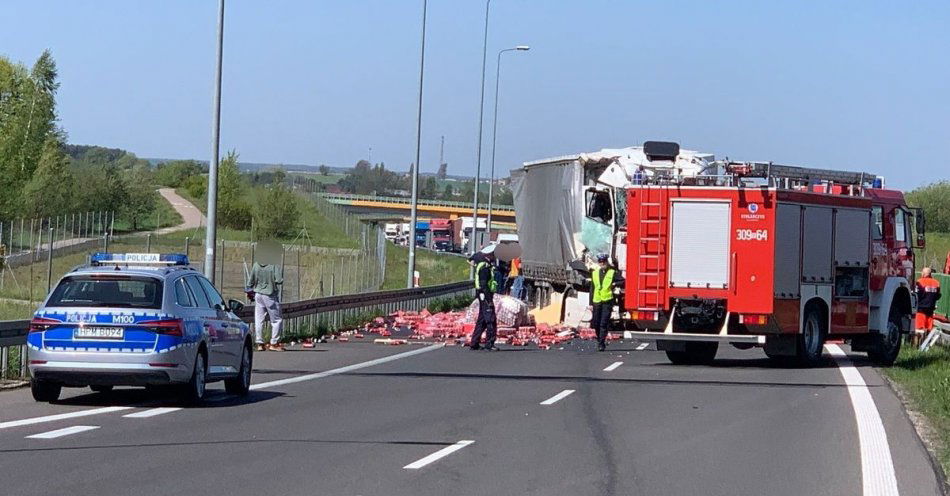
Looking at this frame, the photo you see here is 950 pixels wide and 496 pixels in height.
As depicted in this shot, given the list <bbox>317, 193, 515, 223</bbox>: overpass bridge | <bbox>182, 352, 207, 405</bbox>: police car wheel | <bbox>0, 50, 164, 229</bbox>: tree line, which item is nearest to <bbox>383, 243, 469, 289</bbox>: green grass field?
<bbox>0, 50, 164, 229</bbox>: tree line

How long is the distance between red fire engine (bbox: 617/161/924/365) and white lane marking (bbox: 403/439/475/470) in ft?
34.7

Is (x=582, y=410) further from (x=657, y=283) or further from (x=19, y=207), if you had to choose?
(x=19, y=207)

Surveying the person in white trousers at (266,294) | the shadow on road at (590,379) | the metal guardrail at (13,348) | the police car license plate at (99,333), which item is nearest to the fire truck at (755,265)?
the shadow on road at (590,379)

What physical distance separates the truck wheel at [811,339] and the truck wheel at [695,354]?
1721mm

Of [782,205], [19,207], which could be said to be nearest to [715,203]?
[782,205]

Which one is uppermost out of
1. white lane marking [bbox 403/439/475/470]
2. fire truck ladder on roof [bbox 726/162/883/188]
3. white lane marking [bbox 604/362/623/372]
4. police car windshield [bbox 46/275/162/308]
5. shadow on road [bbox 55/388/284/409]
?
fire truck ladder on roof [bbox 726/162/883/188]

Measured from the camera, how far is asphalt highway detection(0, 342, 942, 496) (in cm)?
1020

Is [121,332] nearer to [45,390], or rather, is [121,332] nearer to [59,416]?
[59,416]

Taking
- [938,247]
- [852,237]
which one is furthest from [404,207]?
[852,237]

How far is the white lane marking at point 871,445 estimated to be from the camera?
34.3 feet

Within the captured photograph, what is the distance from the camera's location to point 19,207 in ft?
275

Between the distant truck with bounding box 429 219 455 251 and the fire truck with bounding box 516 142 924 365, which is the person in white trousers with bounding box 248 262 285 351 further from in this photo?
the distant truck with bounding box 429 219 455 251

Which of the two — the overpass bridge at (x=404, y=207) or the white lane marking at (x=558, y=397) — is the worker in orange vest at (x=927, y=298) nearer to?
the white lane marking at (x=558, y=397)

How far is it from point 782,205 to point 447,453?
40.1ft
